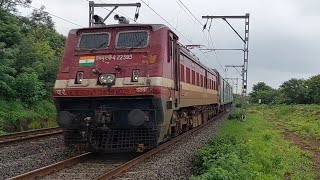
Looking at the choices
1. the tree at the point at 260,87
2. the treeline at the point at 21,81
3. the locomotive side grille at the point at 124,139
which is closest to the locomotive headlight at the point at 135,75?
the locomotive side grille at the point at 124,139

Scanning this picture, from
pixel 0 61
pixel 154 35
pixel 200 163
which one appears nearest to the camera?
pixel 200 163

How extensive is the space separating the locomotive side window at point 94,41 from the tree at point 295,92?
69795mm

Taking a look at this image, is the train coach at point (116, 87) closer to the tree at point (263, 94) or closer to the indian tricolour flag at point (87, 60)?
the indian tricolour flag at point (87, 60)

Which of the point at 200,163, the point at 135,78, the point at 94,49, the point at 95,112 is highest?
the point at 94,49

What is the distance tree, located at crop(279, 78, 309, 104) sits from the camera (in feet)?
257

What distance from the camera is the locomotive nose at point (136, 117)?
11547 millimetres

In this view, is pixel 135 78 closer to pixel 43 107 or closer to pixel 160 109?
pixel 160 109

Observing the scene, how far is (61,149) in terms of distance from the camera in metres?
13.7

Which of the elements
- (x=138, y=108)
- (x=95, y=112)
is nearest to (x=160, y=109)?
(x=138, y=108)

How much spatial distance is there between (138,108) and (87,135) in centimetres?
155

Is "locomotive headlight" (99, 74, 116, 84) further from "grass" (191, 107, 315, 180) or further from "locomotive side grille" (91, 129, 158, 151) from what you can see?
"grass" (191, 107, 315, 180)

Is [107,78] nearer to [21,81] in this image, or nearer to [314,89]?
[21,81]

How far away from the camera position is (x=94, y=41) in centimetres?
1294

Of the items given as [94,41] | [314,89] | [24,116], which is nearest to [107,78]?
[94,41]
